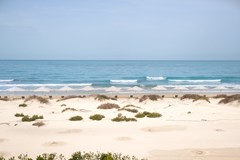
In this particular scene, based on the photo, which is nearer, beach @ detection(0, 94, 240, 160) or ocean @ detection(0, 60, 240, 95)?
beach @ detection(0, 94, 240, 160)

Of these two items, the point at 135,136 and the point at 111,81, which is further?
the point at 111,81

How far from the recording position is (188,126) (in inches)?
584

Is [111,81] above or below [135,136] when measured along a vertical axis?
below

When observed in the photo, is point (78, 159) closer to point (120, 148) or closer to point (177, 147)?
point (120, 148)

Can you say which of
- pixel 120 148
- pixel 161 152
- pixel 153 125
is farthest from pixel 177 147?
pixel 153 125

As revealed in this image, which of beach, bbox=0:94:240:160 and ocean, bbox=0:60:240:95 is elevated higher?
beach, bbox=0:94:240:160

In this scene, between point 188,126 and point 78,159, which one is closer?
point 78,159

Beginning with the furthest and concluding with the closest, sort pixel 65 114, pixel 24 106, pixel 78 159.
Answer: pixel 24 106, pixel 65 114, pixel 78 159

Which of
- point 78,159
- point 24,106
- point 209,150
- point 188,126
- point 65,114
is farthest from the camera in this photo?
point 24,106

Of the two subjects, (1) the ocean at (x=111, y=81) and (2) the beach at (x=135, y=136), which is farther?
(1) the ocean at (x=111, y=81)

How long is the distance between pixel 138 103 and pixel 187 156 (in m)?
16.5

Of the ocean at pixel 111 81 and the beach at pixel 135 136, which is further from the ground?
the beach at pixel 135 136

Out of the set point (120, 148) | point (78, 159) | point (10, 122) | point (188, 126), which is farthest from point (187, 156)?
point (10, 122)

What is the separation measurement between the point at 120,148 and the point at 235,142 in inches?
196
